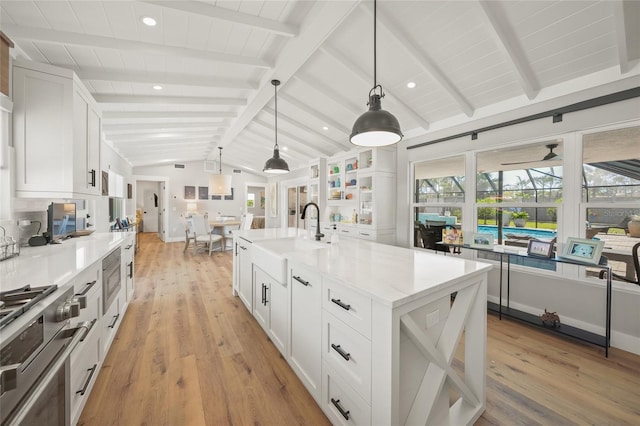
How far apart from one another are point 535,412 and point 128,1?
3.91 metres

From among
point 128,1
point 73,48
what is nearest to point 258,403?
point 128,1

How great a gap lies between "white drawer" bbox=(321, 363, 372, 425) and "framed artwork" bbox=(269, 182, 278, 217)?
791 centimetres

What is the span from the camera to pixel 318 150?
578cm

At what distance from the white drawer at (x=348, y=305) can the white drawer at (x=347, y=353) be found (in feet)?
0.12

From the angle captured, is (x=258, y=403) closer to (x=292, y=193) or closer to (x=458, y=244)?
(x=458, y=244)

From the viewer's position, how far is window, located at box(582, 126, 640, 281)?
2281 mm

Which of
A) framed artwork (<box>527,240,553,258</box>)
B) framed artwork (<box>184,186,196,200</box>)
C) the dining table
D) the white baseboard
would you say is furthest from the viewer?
framed artwork (<box>184,186,196,200</box>)

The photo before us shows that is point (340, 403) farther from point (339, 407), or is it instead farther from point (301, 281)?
point (301, 281)

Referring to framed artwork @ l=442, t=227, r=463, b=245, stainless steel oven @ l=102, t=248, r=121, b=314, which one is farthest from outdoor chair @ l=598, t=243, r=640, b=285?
stainless steel oven @ l=102, t=248, r=121, b=314

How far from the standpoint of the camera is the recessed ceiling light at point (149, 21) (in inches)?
77.4

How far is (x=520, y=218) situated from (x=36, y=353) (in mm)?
4132

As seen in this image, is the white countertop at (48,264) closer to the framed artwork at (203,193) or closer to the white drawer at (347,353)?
the white drawer at (347,353)

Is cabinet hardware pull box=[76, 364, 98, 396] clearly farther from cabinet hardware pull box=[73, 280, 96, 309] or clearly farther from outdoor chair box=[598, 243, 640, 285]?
outdoor chair box=[598, 243, 640, 285]

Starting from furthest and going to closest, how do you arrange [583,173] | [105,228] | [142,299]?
[105,228], [142,299], [583,173]
